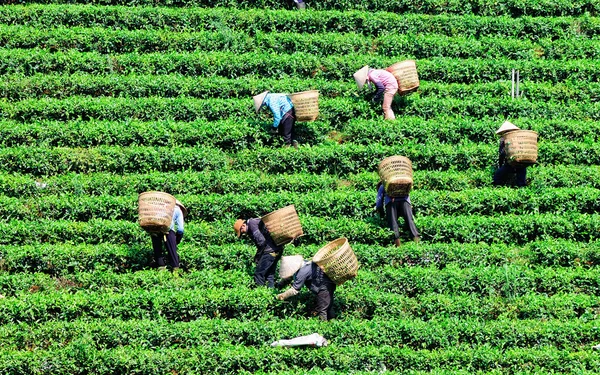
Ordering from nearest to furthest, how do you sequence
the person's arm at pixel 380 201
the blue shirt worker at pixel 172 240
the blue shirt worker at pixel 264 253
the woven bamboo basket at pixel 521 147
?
the blue shirt worker at pixel 264 253
the blue shirt worker at pixel 172 240
the person's arm at pixel 380 201
the woven bamboo basket at pixel 521 147

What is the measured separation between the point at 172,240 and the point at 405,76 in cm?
550

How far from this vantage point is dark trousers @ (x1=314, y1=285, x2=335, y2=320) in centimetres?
1487

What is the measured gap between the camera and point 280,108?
18281mm

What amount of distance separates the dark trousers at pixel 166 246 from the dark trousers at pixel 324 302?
2357 millimetres

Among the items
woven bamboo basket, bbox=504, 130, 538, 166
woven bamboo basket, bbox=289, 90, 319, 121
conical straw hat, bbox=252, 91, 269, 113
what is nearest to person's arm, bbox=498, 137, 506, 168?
woven bamboo basket, bbox=504, 130, 538, 166

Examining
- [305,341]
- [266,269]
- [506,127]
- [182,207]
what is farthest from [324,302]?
[506,127]

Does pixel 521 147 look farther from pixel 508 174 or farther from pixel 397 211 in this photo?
pixel 397 211

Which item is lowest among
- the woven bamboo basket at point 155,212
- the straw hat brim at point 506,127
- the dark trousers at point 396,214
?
the dark trousers at point 396,214

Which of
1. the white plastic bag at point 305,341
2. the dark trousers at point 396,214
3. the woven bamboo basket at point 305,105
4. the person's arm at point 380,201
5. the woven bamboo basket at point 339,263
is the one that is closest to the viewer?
the white plastic bag at point 305,341

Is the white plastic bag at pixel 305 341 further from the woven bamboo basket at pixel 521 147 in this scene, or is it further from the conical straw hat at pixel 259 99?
the conical straw hat at pixel 259 99

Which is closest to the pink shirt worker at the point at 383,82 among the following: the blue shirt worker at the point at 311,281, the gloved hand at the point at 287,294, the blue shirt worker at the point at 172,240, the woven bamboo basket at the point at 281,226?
the woven bamboo basket at the point at 281,226

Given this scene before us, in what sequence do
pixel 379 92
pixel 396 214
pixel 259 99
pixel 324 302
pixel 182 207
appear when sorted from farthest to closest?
pixel 379 92, pixel 259 99, pixel 396 214, pixel 182 207, pixel 324 302

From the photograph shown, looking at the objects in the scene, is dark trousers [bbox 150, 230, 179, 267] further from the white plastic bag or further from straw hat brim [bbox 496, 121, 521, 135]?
straw hat brim [bbox 496, 121, 521, 135]

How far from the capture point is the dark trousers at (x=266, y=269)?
51.6 ft
